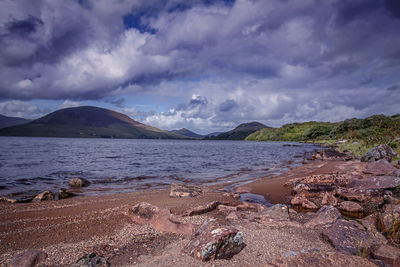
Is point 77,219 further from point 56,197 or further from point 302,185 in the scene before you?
point 302,185

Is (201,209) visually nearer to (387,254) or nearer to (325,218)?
(325,218)

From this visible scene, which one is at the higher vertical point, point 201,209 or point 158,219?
point 158,219

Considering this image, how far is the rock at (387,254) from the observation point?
4398mm

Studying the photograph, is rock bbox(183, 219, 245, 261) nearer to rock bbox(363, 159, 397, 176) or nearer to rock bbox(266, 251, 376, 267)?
rock bbox(266, 251, 376, 267)

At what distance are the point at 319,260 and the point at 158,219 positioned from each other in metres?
4.66

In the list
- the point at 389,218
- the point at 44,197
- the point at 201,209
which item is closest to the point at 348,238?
the point at 389,218

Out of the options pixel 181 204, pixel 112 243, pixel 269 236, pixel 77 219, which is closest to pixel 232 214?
pixel 269 236

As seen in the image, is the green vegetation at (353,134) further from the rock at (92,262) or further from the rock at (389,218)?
the rock at (92,262)

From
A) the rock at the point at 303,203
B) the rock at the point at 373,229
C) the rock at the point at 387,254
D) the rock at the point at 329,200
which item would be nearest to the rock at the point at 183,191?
the rock at the point at 303,203

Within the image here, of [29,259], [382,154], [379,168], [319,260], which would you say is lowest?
[29,259]

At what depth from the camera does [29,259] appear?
4.69 m

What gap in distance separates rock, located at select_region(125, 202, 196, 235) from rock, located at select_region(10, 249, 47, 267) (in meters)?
2.83

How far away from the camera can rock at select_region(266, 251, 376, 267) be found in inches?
158

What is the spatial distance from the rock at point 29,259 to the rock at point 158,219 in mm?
2826
